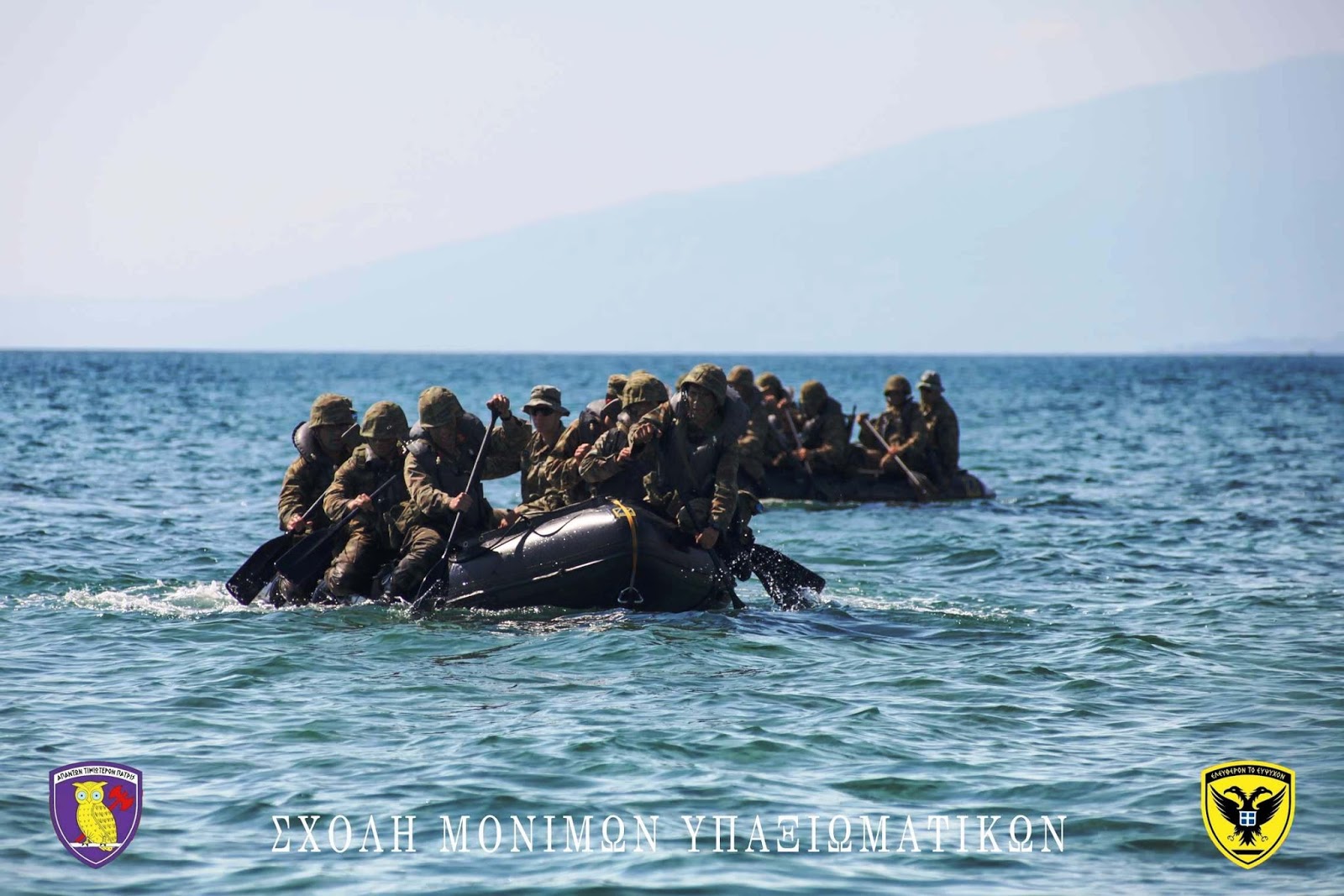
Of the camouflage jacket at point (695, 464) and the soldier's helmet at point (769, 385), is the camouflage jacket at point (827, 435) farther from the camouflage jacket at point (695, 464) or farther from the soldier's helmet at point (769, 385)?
the camouflage jacket at point (695, 464)

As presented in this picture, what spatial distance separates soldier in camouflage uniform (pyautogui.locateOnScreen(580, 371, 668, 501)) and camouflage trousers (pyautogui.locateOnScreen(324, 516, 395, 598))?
7.10 ft

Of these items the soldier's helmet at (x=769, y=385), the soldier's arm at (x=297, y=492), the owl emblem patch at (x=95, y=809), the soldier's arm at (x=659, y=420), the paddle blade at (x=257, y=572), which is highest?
the soldier's helmet at (x=769, y=385)

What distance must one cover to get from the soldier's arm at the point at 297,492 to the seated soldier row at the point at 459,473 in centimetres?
1

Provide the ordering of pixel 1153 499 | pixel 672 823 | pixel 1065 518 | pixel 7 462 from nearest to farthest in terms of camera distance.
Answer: pixel 672 823 → pixel 1065 518 → pixel 1153 499 → pixel 7 462

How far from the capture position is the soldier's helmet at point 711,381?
13.6 meters

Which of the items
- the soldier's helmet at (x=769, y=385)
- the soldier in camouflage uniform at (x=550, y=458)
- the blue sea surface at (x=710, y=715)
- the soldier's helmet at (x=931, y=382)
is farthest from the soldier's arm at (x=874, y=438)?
the soldier in camouflage uniform at (x=550, y=458)

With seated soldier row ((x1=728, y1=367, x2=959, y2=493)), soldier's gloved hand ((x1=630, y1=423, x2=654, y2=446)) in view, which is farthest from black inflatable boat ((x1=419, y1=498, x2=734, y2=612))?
seated soldier row ((x1=728, y1=367, x2=959, y2=493))

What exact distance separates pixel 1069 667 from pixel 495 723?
199 inches

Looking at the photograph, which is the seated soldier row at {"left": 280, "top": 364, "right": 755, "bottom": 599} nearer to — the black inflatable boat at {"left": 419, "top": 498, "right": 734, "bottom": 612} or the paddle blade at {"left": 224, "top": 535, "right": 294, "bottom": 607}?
the paddle blade at {"left": 224, "top": 535, "right": 294, "bottom": 607}

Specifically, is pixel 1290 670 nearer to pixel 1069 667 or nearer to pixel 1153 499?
pixel 1069 667

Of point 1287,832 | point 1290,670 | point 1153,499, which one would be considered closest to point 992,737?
point 1287,832

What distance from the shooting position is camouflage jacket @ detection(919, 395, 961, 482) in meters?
25.8

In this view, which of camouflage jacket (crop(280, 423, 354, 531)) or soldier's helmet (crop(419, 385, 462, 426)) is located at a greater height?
soldier's helmet (crop(419, 385, 462, 426))

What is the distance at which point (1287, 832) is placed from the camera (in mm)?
8445
